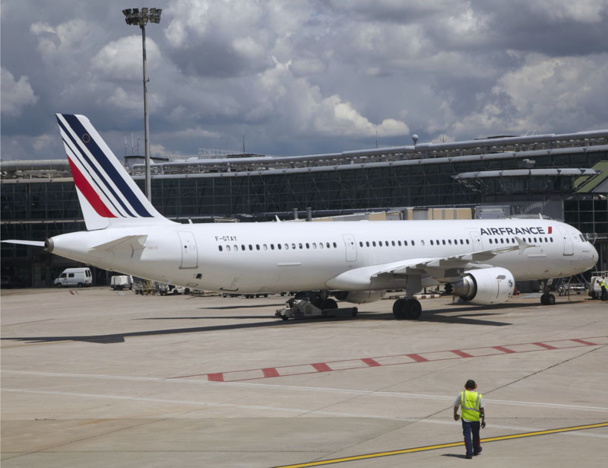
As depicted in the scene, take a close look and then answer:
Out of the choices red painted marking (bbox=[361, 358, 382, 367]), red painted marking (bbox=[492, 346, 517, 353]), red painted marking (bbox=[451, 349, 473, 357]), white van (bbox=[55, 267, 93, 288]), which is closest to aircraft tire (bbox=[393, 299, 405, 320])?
red painted marking (bbox=[492, 346, 517, 353])

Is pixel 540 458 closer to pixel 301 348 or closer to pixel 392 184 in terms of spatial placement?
pixel 301 348

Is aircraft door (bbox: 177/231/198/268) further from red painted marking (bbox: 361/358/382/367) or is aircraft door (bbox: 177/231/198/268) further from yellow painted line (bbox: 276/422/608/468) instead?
yellow painted line (bbox: 276/422/608/468)

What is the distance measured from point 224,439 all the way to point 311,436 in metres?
1.87

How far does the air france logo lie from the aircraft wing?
467cm

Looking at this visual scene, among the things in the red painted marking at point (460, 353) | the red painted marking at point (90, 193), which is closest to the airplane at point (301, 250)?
the red painted marking at point (90, 193)

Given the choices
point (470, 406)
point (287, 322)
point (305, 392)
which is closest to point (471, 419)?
point (470, 406)

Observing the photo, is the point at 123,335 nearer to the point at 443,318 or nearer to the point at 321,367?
the point at 321,367

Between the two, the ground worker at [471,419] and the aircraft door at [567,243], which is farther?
the aircraft door at [567,243]

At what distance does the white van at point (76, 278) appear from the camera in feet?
364

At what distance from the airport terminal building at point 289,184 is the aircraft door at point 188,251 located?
62.4 metres

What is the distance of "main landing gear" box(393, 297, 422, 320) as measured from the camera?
43.6 meters

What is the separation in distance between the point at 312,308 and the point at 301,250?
512 cm

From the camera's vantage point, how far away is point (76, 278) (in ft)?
365

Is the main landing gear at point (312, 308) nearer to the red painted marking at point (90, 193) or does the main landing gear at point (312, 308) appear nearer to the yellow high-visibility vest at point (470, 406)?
the red painted marking at point (90, 193)
